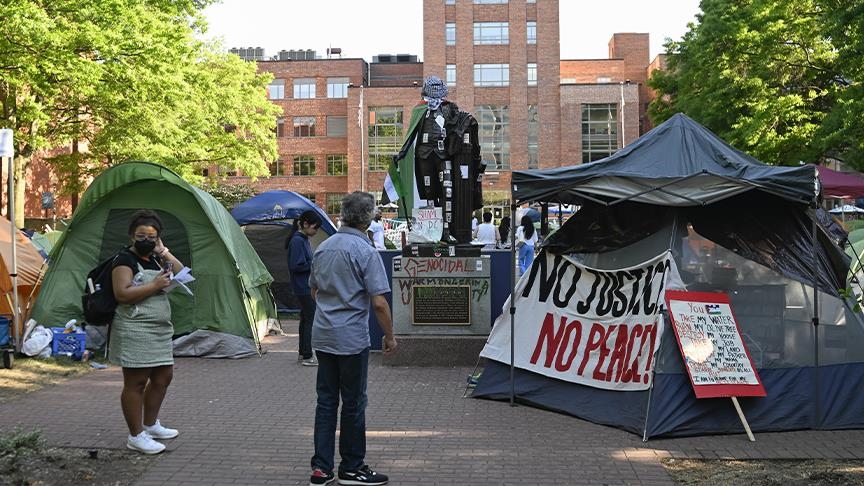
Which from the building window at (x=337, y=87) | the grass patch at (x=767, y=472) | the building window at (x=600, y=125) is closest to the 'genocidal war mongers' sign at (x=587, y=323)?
the grass patch at (x=767, y=472)

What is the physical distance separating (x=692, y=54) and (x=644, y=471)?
106 ft

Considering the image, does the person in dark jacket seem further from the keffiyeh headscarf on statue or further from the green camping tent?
the keffiyeh headscarf on statue

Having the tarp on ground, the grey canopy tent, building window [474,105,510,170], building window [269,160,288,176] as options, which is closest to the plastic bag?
the tarp on ground

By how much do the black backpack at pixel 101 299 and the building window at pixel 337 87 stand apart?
66.6 m

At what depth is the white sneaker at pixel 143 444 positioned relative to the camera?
641cm

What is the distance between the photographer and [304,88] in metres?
72.0

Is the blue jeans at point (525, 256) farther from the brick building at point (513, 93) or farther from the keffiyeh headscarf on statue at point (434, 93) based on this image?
the brick building at point (513, 93)

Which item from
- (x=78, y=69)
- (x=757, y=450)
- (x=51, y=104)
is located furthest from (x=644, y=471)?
(x=51, y=104)

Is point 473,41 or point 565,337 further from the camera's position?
point 473,41

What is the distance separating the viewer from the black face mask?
6277 mm

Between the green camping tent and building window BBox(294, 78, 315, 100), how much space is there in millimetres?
61154

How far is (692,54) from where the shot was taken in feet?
116

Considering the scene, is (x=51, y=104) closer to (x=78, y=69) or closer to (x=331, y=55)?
(x=78, y=69)

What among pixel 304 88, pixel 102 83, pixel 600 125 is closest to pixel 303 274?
pixel 102 83
